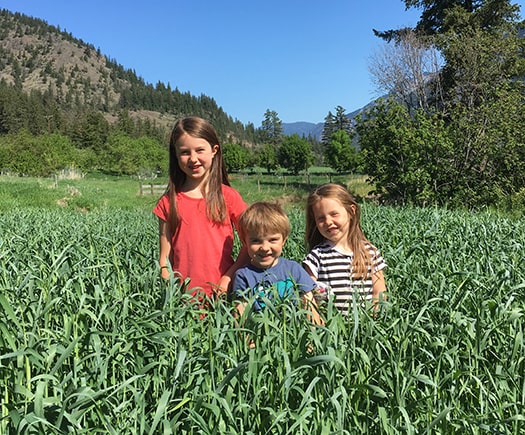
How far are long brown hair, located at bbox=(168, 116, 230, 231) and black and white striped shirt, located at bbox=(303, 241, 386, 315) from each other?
1.93 feet

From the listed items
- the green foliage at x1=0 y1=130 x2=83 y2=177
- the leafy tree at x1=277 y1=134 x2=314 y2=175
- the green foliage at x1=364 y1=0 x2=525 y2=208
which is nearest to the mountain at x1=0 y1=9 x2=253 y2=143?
the leafy tree at x1=277 y1=134 x2=314 y2=175

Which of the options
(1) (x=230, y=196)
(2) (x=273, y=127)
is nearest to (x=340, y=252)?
(1) (x=230, y=196)

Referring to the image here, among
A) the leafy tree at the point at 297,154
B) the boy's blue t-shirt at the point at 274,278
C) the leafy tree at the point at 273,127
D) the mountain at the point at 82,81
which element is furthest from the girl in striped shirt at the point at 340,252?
the mountain at the point at 82,81

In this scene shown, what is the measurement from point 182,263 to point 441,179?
12.3 m

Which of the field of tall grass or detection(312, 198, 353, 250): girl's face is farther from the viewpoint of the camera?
detection(312, 198, 353, 250): girl's face

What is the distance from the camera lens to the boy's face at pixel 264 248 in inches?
87.2

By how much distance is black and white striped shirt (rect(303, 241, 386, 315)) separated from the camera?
2455 millimetres

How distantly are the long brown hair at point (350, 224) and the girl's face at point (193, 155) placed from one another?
660 mm

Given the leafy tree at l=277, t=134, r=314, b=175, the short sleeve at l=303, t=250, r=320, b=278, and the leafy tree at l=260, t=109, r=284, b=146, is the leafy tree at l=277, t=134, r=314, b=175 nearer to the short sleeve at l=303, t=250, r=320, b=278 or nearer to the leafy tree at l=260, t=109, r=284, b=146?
the leafy tree at l=260, t=109, r=284, b=146

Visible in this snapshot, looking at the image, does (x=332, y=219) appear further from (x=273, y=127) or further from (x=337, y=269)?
(x=273, y=127)

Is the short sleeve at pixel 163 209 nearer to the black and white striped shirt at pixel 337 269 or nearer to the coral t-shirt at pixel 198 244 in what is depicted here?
the coral t-shirt at pixel 198 244

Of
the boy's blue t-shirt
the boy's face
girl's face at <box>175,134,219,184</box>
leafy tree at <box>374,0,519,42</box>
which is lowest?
the boy's blue t-shirt

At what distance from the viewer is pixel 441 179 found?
13.2 m

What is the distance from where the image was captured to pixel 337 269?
2490mm
